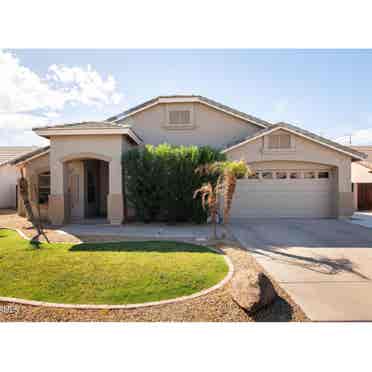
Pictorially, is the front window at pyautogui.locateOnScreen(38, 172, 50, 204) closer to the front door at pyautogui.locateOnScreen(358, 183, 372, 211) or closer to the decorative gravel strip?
the decorative gravel strip

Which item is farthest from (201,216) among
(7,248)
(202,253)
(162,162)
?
(7,248)

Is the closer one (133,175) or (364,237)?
(364,237)

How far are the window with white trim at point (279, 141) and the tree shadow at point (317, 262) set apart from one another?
7.53 metres

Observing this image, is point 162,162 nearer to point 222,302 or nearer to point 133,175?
point 133,175

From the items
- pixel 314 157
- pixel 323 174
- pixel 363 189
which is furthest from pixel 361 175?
pixel 314 157

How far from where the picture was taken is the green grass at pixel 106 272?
172 inches

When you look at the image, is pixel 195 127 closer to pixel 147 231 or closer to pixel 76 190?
pixel 147 231

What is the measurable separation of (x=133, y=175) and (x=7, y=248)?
549cm

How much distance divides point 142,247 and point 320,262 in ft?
16.8

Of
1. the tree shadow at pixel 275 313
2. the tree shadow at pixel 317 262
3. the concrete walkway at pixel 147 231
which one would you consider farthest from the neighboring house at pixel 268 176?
the tree shadow at pixel 275 313

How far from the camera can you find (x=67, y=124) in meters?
11.4

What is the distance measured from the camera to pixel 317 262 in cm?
617

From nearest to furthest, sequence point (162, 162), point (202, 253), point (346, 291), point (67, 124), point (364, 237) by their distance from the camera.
Result: point (346, 291) < point (202, 253) < point (364, 237) < point (162, 162) < point (67, 124)

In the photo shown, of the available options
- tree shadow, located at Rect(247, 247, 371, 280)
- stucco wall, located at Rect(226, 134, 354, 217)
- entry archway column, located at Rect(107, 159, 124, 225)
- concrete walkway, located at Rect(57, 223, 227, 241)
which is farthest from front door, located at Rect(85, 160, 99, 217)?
tree shadow, located at Rect(247, 247, 371, 280)
